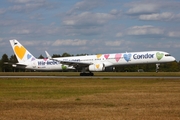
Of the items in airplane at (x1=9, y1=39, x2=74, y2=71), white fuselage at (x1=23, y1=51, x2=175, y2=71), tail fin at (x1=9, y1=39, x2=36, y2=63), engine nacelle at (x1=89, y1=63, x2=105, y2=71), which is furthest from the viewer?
tail fin at (x1=9, y1=39, x2=36, y2=63)

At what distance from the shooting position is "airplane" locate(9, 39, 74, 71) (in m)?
62.3

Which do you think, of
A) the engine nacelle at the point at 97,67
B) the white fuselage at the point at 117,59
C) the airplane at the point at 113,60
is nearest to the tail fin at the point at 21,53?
the white fuselage at the point at 117,59

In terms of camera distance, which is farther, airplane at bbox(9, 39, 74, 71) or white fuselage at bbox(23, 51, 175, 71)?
airplane at bbox(9, 39, 74, 71)

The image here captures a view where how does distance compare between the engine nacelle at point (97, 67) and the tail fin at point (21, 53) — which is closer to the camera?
the engine nacelle at point (97, 67)

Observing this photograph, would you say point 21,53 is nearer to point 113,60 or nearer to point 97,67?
point 97,67

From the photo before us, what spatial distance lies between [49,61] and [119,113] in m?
49.0

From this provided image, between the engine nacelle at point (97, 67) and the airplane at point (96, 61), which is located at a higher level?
the airplane at point (96, 61)

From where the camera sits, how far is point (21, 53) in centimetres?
6706

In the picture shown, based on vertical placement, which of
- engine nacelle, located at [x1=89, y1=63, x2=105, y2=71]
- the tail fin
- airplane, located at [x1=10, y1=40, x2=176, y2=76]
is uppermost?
the tail fin

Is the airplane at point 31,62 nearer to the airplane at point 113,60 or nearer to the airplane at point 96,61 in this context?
the airplane at point 96,61

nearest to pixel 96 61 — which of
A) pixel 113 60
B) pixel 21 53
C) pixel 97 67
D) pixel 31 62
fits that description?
pixel 97 67

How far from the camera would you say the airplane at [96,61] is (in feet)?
181

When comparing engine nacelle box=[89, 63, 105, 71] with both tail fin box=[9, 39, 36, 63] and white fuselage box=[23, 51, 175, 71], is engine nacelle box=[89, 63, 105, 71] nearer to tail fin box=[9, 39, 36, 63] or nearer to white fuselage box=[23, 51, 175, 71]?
white fuselage box=[23, 51, 175, 71]

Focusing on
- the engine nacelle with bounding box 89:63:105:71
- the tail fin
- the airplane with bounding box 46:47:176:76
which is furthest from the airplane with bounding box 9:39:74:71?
the engine nacelle with bounding box 89:63:105:71
